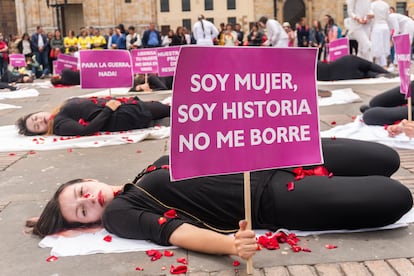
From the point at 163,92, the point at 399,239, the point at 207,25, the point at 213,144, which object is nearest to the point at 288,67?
the point at 213,144

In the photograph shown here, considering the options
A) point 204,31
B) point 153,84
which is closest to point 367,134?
point 153,84

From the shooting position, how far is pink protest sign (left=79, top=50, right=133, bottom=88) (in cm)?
820

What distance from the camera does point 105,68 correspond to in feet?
27.6

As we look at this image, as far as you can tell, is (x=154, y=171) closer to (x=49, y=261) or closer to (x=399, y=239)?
(x=49, y=261)

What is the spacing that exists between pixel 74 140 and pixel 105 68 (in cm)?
262

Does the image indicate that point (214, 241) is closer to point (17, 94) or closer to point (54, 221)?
point (54, 221)

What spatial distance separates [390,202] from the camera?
2672 millimetres

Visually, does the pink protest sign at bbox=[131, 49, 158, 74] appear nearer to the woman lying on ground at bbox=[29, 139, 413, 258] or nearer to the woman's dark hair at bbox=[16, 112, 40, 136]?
the woman's dark hair at bbox=[16, 112, 40, 136]

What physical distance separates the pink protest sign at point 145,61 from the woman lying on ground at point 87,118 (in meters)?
4.06

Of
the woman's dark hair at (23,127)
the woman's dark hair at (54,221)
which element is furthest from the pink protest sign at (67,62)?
the woman's dark hair at (54,221)

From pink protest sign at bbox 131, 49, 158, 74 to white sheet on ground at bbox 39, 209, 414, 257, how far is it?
7793 mm

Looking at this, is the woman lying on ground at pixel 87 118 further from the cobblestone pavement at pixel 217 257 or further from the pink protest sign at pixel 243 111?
the pink protest sign at pixel 243 111

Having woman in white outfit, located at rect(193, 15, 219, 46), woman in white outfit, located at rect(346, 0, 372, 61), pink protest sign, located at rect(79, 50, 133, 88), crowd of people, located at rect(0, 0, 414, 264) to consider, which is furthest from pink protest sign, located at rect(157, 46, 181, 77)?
woman in white outfit, located at rect(193, 15, 219, 46)

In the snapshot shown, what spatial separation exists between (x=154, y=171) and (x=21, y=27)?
4280 cm
